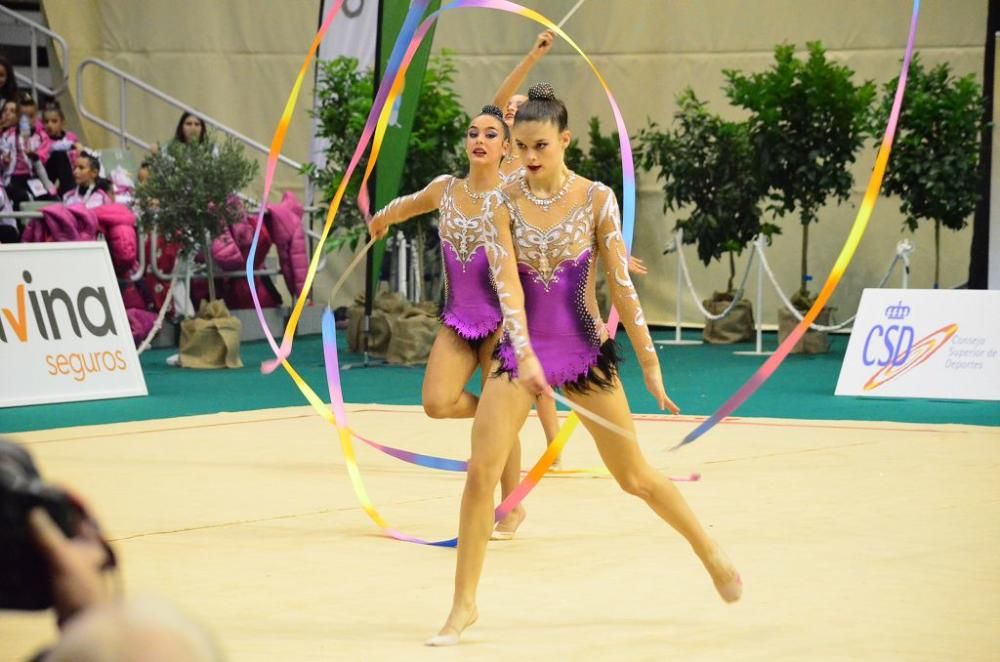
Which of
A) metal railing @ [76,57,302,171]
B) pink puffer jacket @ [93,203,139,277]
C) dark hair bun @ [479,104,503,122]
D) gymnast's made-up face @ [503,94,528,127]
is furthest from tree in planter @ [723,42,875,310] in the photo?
dark hair bun @ [479,104,503,122]

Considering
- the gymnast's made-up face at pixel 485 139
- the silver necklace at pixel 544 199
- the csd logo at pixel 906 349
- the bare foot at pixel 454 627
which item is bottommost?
the csd logo at pixel 906 349

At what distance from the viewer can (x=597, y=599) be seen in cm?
506

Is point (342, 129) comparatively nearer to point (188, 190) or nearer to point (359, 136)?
point (359, 136)

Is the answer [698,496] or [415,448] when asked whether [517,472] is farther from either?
[415,448]

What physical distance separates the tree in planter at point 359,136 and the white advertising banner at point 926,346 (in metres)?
4.36

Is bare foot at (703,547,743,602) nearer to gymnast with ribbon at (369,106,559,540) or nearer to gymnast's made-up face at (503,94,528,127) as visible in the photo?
gymnast with ribbon at (369,106,559,540)

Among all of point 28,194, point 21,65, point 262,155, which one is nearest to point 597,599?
point 28,194

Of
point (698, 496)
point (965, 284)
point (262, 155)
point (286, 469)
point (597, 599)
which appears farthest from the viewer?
point (262, 155)

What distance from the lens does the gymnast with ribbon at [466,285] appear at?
6.27 metres

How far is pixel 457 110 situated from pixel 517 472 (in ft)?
25.6

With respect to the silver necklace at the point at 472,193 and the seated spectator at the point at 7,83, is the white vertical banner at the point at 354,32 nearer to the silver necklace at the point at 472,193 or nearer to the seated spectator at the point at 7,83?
the seated spectator at the point at 7,83

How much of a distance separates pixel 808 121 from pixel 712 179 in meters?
1.23

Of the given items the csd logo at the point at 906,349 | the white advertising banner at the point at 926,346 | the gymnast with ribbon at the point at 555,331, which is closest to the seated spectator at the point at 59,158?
the white advertising banner at the point at 926,346

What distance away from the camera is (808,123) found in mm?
14102
